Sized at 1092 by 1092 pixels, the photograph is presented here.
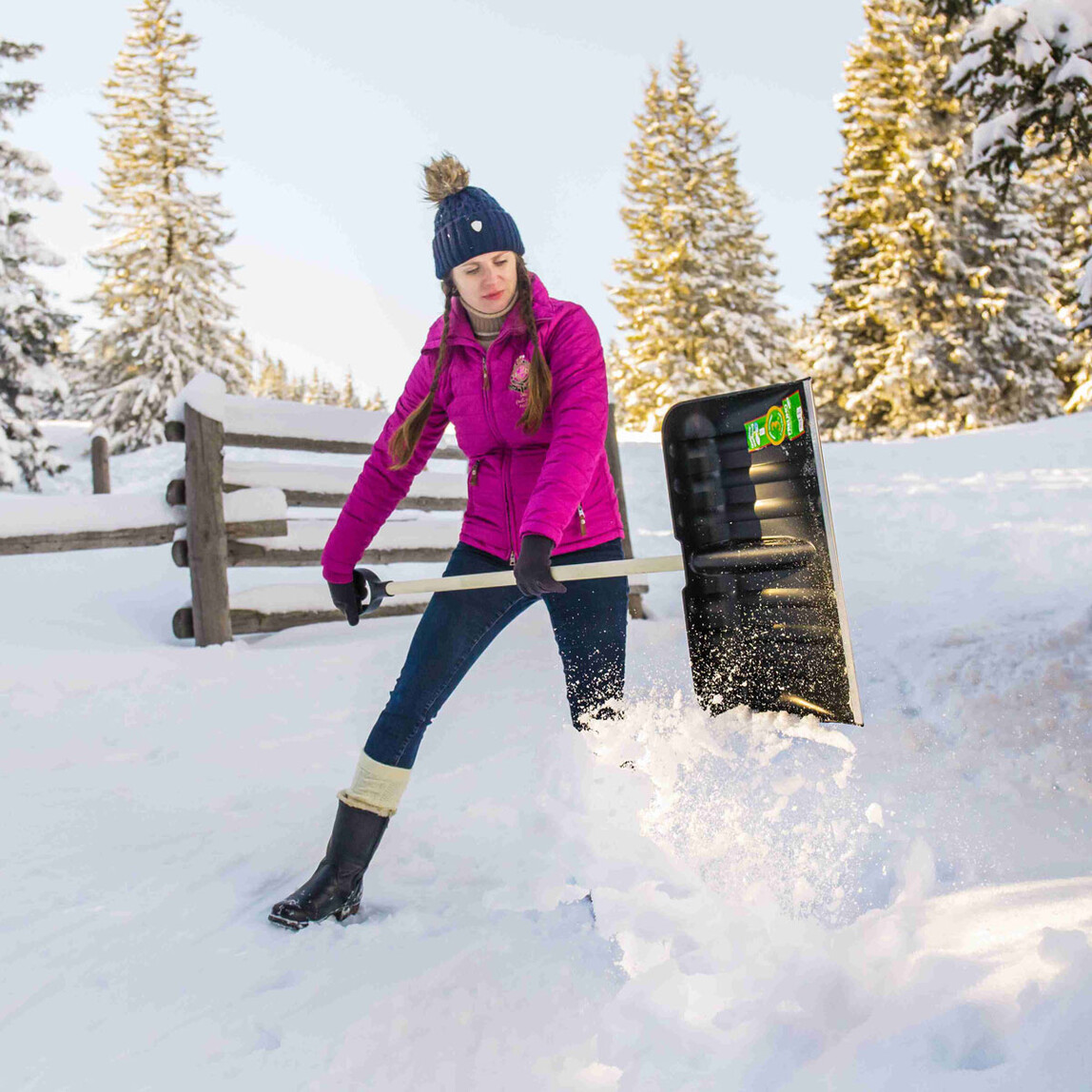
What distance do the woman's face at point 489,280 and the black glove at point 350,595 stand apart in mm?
986

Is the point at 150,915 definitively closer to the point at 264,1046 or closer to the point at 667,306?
the point at 264,1046

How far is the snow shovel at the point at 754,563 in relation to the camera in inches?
98.7

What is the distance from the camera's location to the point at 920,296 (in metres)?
20.0

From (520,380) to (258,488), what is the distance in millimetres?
4017

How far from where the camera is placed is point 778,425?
262 centimetres

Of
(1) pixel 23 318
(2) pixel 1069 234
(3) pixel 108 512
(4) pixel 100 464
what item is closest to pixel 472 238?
(3) pixel 108 512

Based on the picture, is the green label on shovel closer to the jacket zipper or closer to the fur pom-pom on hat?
the jacket zipper

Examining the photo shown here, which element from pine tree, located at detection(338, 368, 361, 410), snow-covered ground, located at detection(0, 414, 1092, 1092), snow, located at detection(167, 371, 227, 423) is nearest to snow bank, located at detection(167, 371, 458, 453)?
snow, located at detection(167, 371, 227, 423)

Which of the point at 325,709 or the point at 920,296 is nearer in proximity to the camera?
the point at 325,709

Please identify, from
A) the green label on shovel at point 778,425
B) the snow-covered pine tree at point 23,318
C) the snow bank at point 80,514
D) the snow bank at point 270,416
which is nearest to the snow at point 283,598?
the snow bank at point 80,514

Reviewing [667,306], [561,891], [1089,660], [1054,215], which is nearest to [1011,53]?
[1089,660]

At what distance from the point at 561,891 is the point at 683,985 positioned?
66cm

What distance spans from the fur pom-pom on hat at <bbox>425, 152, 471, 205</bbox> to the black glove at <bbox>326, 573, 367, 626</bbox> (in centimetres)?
127

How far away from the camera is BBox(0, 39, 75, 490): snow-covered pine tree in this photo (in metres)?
16.7
